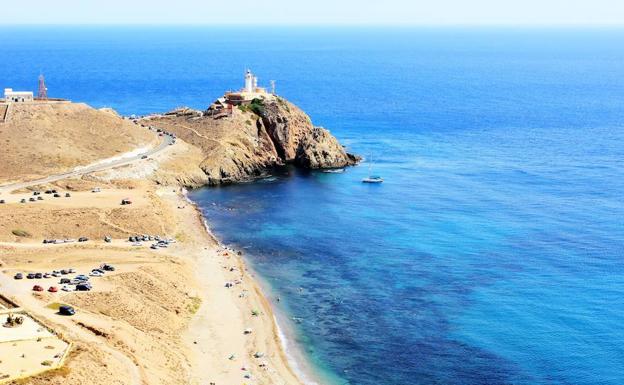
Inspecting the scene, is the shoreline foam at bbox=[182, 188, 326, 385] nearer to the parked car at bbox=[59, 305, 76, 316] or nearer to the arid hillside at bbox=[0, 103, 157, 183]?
the parked car at bbox=[59, 305, 76, 316]

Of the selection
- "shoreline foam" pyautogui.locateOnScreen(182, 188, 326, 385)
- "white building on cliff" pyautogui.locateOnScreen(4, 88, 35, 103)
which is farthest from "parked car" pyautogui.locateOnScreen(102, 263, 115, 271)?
"white building on cliff" pyautogui.locateOnScreen(4, 88, 35, 103)

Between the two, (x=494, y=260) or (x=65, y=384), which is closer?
(x=65, y=384)

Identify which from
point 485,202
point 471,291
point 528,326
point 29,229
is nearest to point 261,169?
point 485,202

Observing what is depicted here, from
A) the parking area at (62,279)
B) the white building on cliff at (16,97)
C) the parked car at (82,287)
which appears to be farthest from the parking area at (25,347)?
the white building on cliff at (16,97)

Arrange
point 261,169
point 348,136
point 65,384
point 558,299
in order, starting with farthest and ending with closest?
point 348,136 → point 261,169 → point 558,299 → point 65,384

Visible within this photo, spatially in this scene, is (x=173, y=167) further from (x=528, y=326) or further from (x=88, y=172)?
(x=528, y=326)

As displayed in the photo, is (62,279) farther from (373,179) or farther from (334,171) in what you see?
(334,171)

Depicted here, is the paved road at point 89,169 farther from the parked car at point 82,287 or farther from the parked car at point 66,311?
the parked car at point 66,311

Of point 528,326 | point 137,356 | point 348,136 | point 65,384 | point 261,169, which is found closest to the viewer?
point 65,384
